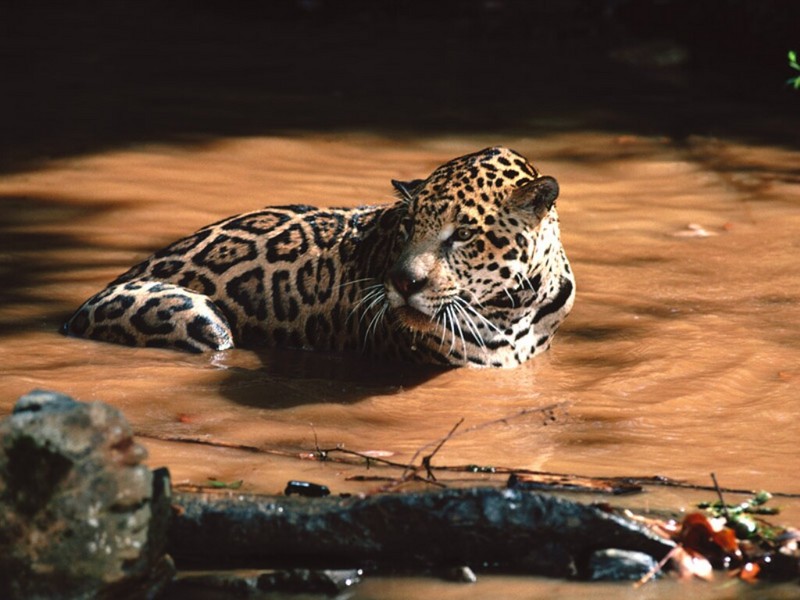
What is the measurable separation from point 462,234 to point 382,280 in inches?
19.9

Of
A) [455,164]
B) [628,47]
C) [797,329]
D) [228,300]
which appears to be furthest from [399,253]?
[628,47]

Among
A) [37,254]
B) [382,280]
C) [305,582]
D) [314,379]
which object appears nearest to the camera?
[305,582]

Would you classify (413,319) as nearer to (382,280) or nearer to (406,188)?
(382,280)

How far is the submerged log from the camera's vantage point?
4500mm

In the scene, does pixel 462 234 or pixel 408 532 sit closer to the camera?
pixel 408 532

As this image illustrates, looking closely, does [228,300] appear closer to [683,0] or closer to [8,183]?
[8,183]

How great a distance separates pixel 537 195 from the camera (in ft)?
21.8

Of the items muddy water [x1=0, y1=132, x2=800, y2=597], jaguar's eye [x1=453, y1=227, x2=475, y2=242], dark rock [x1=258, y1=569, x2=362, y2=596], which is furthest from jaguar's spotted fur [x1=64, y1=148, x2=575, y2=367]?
dark rock [x1=258, y1=569, x2=362, y2=596]

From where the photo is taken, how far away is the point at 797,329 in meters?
7.50

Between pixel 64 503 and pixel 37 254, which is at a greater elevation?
pixel 64 503

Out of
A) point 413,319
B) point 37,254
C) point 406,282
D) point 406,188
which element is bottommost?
point 37,254

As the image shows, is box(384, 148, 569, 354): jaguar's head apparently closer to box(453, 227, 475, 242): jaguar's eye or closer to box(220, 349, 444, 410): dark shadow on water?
box(453, 227, 475, 242): jaguar's eye

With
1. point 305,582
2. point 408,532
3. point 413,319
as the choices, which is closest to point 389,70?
point 413,319

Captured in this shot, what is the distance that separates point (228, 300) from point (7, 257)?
6.36 feet
